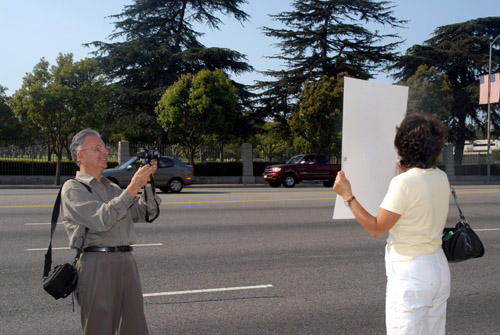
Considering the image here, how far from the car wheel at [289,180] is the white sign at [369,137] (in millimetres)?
21620

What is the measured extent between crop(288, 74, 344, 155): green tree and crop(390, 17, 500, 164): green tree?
43.0 feet

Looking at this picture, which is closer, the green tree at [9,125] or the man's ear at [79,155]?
the man's ear at [79,155]

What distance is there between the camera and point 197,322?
4641 millimetres

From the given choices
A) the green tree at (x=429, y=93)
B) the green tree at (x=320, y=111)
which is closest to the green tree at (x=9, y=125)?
the green tree at (x=320, y=111)

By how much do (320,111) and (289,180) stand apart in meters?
8.59

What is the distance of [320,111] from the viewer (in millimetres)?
31594

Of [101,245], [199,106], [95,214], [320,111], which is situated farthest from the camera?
[320,111]

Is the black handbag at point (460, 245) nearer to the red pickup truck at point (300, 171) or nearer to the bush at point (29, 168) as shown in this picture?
the red pickup truck at point (300, 171)

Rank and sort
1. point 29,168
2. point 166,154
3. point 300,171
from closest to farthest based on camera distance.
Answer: point 300,171 → point 29,168 → point 166,154

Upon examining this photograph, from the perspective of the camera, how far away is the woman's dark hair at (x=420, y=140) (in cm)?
261

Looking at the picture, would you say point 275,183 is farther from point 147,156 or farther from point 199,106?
point 147,156

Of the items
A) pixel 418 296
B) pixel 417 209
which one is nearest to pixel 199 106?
pixel 417 209

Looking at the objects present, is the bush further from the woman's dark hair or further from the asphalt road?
the woman's dark hair

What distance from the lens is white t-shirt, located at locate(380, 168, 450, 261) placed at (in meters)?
2.60
